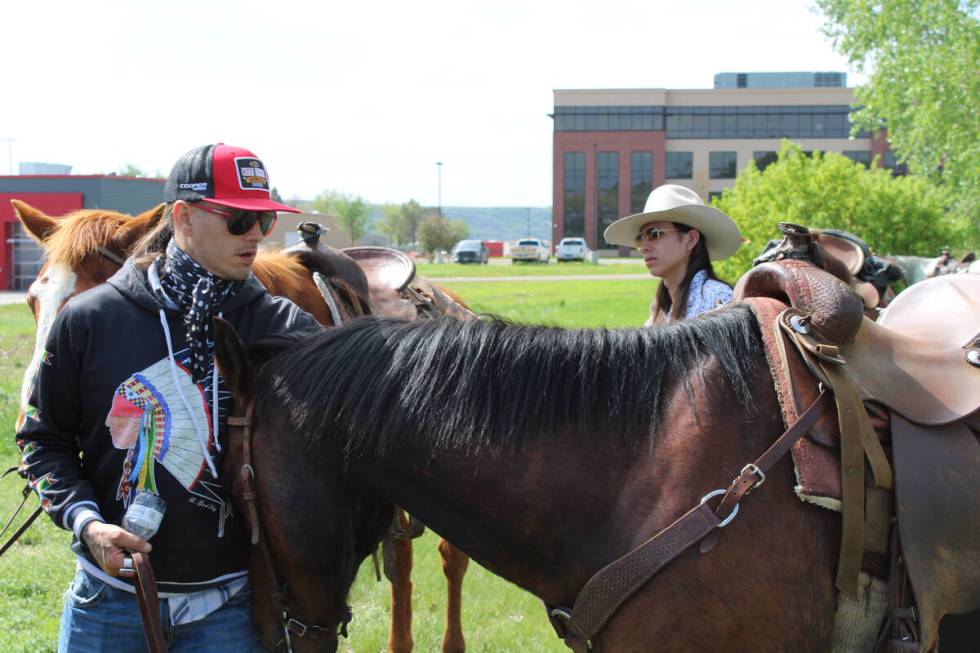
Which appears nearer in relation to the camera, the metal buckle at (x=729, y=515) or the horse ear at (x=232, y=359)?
the metal buckle at (x=729, y=515)

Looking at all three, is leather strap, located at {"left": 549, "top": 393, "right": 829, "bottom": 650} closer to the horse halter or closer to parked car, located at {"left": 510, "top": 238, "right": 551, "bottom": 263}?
the horse halter

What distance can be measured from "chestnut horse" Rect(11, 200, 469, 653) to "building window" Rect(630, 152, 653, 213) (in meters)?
65.1

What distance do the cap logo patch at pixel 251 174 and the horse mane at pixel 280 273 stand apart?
139cm

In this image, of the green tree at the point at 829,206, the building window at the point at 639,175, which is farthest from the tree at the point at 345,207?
the green tree at the point at 829,206

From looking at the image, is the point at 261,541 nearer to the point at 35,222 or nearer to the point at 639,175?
the point at 35,222

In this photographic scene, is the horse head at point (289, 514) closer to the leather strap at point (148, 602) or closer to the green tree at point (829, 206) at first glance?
the leather strap at point (148, 602)

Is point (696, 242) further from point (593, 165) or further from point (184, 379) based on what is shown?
point (593, 165)

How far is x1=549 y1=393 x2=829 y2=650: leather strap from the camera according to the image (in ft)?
6.10

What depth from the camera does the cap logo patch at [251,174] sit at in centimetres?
224

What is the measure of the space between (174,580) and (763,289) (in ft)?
6.01

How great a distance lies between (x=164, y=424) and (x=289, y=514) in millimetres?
452

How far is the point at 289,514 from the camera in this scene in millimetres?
2070

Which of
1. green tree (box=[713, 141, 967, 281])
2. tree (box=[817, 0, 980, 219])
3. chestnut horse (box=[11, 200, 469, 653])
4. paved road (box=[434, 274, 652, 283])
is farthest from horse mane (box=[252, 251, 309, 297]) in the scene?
paved road (box=[434, 274, 652, 283])

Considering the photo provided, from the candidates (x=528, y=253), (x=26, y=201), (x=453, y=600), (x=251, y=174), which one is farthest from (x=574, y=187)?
(x=251, y=174)
